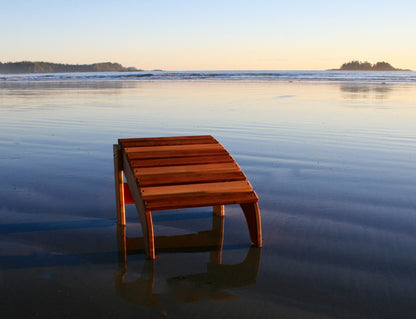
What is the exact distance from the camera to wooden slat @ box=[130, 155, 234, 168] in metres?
3.66

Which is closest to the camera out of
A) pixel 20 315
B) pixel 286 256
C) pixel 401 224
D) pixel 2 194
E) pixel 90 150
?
pixel 20 315

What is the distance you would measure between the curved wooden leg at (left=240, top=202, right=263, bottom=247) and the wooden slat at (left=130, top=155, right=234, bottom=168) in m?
0.53

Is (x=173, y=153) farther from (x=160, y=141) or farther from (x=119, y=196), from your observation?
(x=119, y=196)

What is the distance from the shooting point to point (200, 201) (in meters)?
3.26

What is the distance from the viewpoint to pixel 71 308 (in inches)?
99.0

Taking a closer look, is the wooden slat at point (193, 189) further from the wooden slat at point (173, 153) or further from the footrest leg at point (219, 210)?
the footrest leg at point (219, 210)

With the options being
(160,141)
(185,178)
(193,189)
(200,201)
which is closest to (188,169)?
(185,178)

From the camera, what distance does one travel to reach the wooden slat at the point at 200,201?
3.18 meters

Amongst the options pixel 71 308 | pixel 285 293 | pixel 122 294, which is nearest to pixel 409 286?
pixel 285 293

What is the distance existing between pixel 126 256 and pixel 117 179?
3.09ft

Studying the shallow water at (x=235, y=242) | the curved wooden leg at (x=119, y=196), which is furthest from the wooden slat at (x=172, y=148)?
the shallow water at (x=235, y=242)

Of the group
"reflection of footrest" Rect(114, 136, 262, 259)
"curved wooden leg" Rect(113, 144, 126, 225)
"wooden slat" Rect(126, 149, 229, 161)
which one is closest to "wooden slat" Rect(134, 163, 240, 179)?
"reflection of footrest" Rect(114, 136, 262, 259)

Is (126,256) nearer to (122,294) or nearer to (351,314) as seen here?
(122,294)

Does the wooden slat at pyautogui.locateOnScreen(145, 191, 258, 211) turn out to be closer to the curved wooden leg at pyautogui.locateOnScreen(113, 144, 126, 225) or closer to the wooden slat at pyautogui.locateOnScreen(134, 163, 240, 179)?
the wooden slat at pyautogui.locateOnScreen(134, 163, 240, 179)
